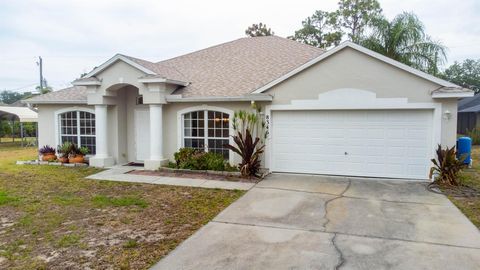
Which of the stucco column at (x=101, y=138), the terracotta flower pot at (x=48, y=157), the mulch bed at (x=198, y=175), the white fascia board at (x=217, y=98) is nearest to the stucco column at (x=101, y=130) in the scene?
the stucco column at (x=101, y=138)

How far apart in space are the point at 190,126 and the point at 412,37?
11921 mm

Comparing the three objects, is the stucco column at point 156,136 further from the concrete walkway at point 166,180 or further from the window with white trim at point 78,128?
the window with white trim at point 78,128

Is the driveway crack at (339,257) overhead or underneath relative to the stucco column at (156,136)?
underneath

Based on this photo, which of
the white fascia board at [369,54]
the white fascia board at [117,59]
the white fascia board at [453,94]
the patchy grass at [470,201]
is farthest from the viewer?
the white fascia board at [117,59]

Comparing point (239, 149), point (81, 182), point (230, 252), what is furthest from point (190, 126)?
point (230, 252)

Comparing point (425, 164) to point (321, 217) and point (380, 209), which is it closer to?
point (380, 209)

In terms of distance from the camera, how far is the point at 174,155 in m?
12.1

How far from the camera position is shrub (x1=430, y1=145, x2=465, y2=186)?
9055mm

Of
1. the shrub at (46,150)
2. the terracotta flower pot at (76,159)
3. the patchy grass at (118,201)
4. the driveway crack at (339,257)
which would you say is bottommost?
the driveway crack at (339,257)

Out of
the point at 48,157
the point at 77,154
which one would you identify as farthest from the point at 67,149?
the point at 48,157

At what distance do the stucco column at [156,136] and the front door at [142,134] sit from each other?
1.45 m

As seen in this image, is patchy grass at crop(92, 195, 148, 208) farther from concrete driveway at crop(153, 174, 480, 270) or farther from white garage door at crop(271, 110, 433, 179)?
white garage door at crop(271, 110, 433, 179)

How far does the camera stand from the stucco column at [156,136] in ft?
39.4

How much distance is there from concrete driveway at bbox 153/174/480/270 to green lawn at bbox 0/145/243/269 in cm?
52
